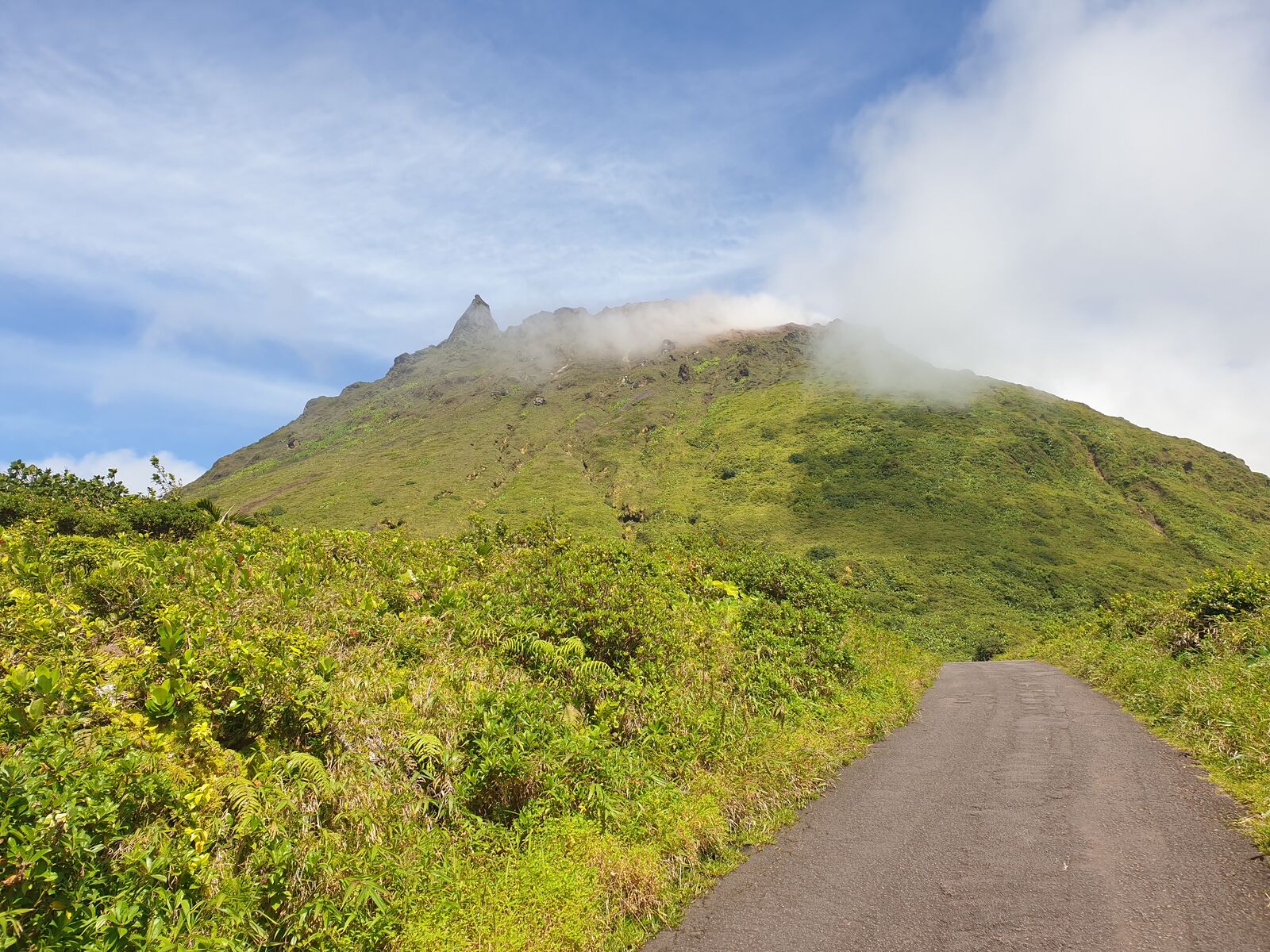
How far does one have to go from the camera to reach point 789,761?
9.73 m

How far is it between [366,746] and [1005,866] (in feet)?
21.3

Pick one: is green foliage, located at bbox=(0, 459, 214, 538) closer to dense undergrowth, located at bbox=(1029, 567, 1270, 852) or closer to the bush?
dense undergrowth, located at bbox=(1029, 567, 1270, 852)

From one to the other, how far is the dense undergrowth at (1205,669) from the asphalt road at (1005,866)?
492 mm

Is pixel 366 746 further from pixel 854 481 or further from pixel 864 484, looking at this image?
pixel 854 481

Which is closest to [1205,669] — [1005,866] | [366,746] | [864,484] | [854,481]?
[1005,866]

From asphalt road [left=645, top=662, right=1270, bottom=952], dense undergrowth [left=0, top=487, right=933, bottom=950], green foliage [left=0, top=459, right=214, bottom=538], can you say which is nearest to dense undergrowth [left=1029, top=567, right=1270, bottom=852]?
asphalt road [left=645, top=662, right=1270, bottom=952]

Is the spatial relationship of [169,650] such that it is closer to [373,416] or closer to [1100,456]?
[1100,456]

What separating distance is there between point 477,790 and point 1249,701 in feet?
38.7

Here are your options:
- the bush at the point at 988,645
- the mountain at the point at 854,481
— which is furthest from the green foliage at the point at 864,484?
the bush at the point at 988,645

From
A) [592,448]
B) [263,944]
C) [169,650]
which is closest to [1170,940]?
[263,944]

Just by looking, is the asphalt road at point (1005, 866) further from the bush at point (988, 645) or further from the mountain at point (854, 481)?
the mountain at point (854, 481)

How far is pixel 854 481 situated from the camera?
12338cm

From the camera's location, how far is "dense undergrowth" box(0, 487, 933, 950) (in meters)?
4.84

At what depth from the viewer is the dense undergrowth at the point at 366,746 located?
484 centimetres
